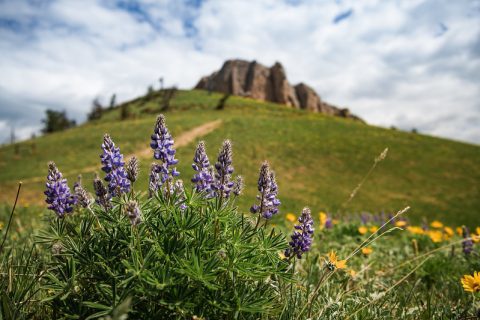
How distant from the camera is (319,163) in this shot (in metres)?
36.0

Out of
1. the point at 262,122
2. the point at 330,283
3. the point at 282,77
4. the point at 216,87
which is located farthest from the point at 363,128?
the point at 216,87

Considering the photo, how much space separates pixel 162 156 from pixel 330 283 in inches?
108

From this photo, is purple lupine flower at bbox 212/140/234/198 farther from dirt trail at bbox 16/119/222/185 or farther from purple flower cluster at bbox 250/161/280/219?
dirt trail at bbox 16/119/222/185

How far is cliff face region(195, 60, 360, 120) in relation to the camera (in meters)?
128

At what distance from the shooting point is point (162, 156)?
2.70 metres


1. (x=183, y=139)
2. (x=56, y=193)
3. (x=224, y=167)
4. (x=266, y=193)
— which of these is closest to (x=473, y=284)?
(x=266, y=193)

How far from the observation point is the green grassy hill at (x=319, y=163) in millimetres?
27016

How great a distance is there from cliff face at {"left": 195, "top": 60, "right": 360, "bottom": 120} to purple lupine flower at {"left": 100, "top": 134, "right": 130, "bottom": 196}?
12312 cm

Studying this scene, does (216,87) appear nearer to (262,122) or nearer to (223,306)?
(262,122)

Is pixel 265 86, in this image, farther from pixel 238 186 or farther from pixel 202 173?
pixel 202 173

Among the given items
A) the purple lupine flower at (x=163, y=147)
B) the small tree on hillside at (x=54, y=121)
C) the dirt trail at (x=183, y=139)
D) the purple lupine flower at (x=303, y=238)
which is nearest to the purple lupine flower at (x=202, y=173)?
the purple lupine flower at (x=163, y=147)

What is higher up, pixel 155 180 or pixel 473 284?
pixel 155 180

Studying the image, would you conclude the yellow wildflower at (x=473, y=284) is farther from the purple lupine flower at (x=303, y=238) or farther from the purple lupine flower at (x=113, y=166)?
the purple lupine flower at (x=113, y=166)

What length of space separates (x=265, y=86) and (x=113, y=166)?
131552 millimetres
